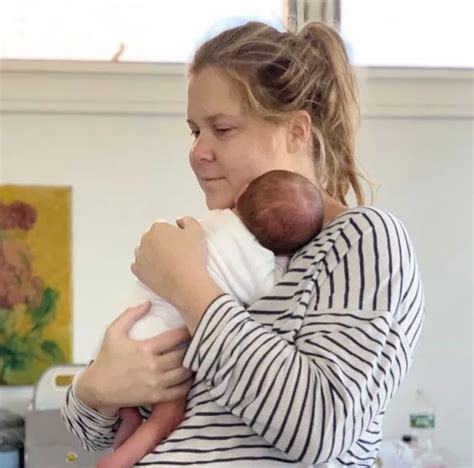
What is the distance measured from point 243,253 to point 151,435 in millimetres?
250

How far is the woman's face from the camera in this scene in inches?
46.0

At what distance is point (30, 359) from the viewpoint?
2461 millimetres

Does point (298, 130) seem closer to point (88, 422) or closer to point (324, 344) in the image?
Result: point (324, 344)

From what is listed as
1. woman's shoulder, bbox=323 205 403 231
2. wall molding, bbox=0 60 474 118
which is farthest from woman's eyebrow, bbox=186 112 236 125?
wall molding, bbox=0 60 474 118

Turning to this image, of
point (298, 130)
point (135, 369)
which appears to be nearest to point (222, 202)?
point (298, 130)

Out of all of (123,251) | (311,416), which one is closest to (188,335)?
(311,416)

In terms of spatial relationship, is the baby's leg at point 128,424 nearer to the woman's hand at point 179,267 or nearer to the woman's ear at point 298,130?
the woman's hand at point 179,267

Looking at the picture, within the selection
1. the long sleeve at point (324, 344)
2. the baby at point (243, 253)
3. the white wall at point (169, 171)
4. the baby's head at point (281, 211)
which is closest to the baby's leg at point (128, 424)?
the baby at point (243, 253)

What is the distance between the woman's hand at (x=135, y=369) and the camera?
105cm

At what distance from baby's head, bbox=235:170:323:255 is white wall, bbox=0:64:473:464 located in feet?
4.60

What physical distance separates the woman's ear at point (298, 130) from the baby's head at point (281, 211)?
8 cm

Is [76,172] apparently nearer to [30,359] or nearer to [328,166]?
[30,359]

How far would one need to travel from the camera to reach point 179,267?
3.36ft

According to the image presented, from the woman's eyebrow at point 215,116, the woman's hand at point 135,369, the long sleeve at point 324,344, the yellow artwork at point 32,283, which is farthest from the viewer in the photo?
the yellow artwork at point 32,283
